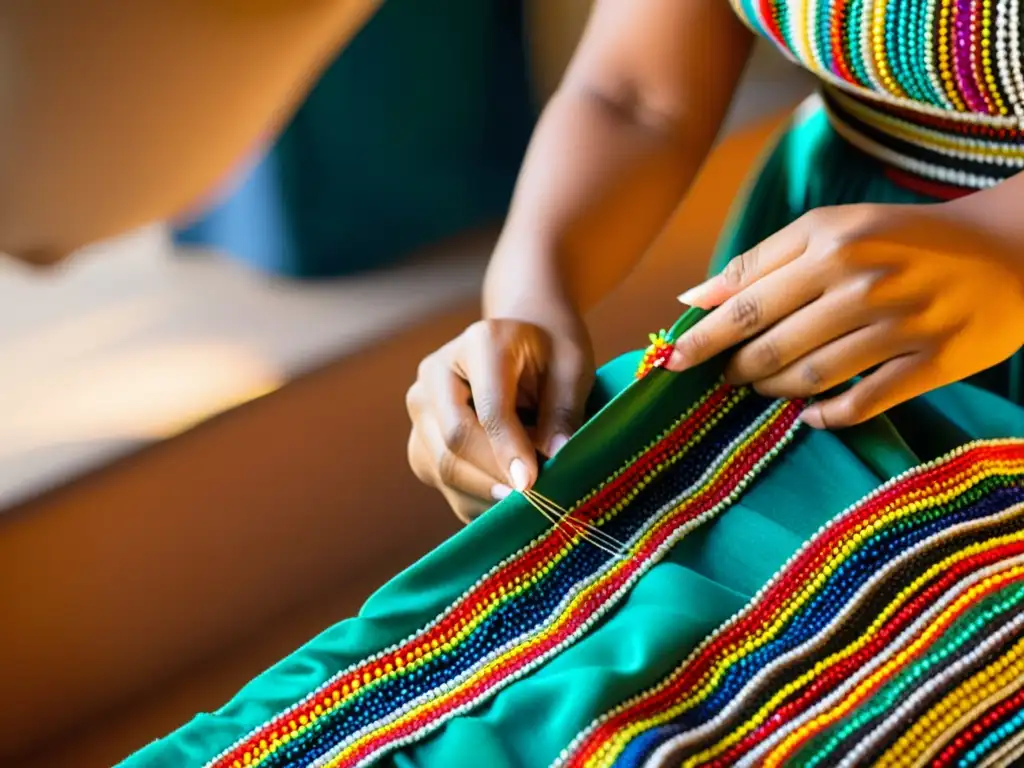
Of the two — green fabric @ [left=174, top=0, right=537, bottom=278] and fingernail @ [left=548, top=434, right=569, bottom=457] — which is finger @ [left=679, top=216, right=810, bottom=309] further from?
green fabric @ [left=174, top=0, right=537, bottom=278]

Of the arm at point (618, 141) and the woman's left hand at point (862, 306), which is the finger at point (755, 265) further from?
the arm at point (618, 141)

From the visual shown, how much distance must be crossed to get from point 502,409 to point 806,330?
0.13 metres

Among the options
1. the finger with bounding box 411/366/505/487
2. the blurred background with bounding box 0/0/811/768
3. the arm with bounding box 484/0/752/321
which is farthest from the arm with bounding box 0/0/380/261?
the finger with bounding box 411/366/505/487

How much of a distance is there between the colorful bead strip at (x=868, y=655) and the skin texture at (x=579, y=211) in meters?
0.13

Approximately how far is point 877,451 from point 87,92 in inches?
21.1

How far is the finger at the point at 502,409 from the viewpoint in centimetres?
47

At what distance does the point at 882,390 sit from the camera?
0.45 meters

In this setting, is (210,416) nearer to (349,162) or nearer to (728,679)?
(349,162)

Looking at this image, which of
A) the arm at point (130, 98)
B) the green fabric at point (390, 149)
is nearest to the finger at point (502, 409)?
the arm at point (130, 98)

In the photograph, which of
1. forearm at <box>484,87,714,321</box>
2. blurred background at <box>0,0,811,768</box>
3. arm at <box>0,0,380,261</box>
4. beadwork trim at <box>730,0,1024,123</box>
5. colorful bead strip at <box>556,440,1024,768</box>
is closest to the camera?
colorful bead strip at <box>556,440,1024,768</box>

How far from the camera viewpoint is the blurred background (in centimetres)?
83

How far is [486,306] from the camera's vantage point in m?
0.59

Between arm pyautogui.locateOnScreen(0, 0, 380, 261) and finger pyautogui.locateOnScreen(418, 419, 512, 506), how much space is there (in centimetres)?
36

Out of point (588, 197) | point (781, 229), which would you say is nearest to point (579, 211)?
point (588, 197)
